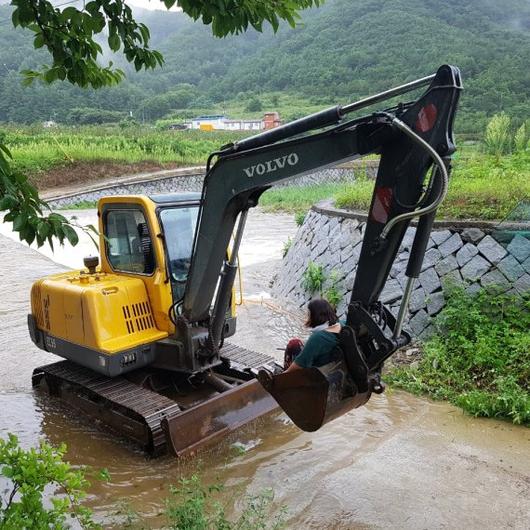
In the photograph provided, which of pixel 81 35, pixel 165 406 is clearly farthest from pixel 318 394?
pixel 81 35

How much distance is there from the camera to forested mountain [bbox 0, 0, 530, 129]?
170ft

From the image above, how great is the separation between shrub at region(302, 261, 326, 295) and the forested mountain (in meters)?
33.5

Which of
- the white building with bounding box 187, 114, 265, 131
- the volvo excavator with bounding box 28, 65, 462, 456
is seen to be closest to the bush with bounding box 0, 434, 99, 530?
the volvo excavator with bounding box 28, 65, 462, 456

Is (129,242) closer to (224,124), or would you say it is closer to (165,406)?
(165,406)

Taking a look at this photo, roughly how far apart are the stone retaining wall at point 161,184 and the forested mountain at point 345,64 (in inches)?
498

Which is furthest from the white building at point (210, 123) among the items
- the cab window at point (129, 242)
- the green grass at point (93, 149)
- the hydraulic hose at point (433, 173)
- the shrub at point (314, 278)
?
the hydraulic hose at point (433, 173)

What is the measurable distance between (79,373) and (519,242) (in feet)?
17.0

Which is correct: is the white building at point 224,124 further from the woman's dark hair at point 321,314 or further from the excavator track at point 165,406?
the woman's dark hair at point 321,314

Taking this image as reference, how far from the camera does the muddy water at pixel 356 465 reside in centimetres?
411

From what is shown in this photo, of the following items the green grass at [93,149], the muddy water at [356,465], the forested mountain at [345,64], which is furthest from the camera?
the forested mountain at [345,64]

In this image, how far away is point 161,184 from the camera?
29453 millimetres

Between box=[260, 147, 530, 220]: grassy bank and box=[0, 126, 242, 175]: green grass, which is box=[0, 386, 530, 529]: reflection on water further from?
box=[0, 126, 242, 175]: green grass

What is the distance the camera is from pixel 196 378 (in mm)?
5699

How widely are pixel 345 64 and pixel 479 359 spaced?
65.2 m
